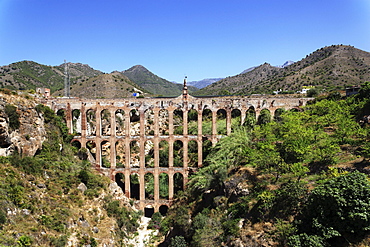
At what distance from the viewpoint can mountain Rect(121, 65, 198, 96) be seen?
12207cm

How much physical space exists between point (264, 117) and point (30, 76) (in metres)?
91.2

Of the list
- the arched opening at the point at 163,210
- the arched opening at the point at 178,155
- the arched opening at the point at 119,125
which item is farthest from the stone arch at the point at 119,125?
the arched opening at the point at 163,210

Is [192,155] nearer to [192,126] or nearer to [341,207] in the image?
[192,126]

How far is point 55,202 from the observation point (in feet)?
82.1

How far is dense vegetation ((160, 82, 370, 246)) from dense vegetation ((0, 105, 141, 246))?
7.61 metres

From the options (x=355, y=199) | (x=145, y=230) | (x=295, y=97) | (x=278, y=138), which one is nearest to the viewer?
(x=355, y=199)

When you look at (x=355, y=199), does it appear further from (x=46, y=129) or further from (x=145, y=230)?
(x=46, y=129)

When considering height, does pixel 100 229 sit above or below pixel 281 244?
below

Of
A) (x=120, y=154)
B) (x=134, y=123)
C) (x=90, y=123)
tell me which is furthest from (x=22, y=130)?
(x=134, y=123)

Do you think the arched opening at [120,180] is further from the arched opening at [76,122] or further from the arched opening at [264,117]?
the arched opening at [264,117]

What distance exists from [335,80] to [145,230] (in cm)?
6433

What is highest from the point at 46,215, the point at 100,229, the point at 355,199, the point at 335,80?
the point at 335,80

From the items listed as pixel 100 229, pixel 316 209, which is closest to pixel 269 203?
pixel 316 209

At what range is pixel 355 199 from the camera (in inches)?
533
